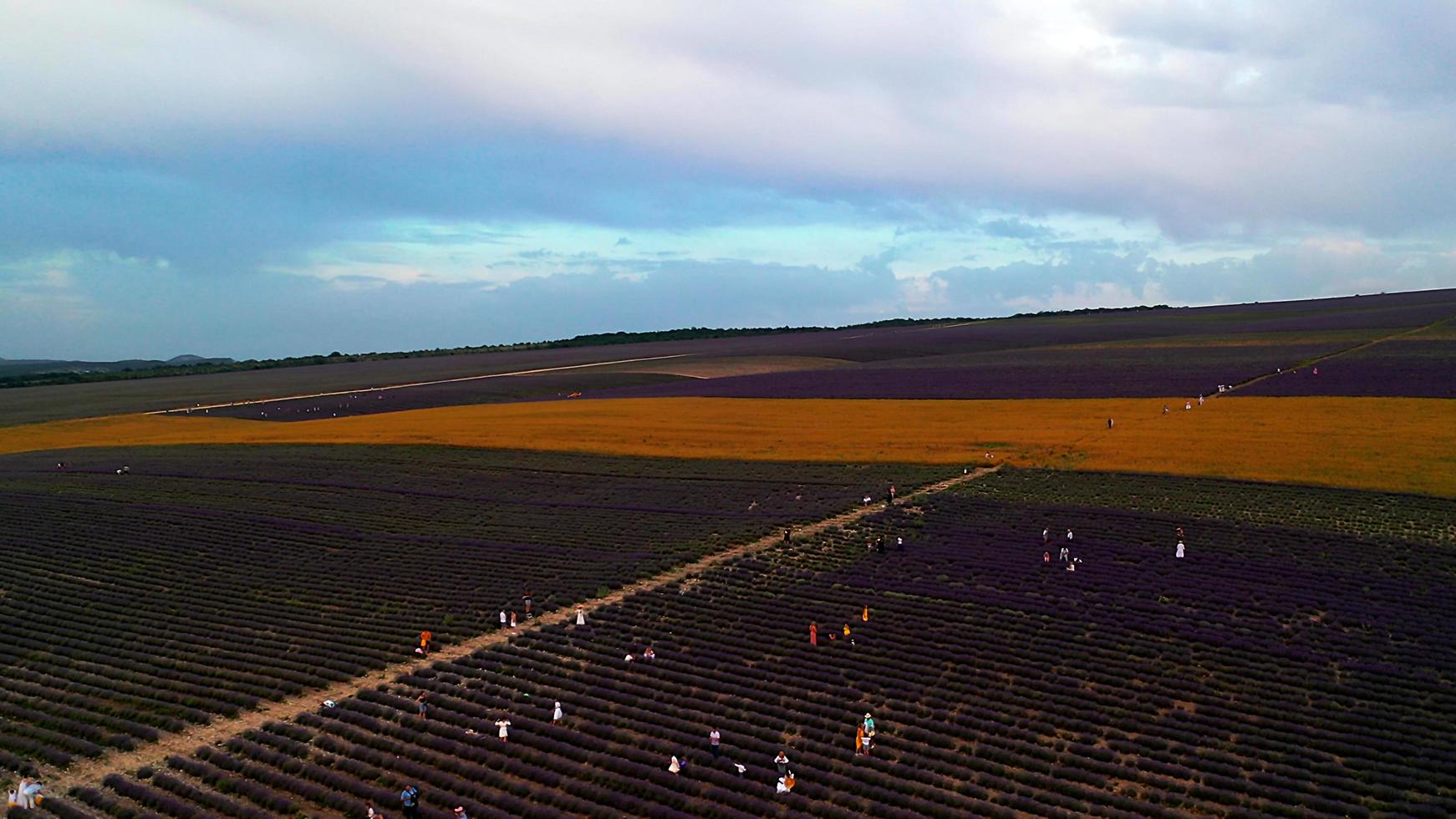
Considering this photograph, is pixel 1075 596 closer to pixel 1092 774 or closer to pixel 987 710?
pixel 987 710

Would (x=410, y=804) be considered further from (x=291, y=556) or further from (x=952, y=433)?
(x=952, y=433)

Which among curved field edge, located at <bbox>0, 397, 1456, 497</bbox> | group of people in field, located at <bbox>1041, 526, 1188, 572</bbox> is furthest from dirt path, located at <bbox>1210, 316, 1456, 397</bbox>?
group of people in field, located at <bbox>1041, 526, 1188, 572</bbox>

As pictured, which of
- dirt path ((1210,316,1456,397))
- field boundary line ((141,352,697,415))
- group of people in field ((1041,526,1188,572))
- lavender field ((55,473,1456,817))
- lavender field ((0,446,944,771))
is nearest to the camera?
lavender field ((55,473,1456,817))

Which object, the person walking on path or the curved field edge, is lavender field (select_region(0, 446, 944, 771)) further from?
the person walking on path

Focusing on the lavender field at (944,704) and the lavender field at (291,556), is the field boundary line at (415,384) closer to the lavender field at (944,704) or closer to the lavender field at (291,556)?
the lavender field at (291,556)

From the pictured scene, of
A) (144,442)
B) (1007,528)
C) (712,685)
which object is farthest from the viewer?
(144,442)

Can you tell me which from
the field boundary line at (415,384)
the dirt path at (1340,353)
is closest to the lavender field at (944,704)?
the dirt path at (1340,353)

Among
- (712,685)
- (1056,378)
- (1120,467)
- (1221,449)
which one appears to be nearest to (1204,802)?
(712,685)
